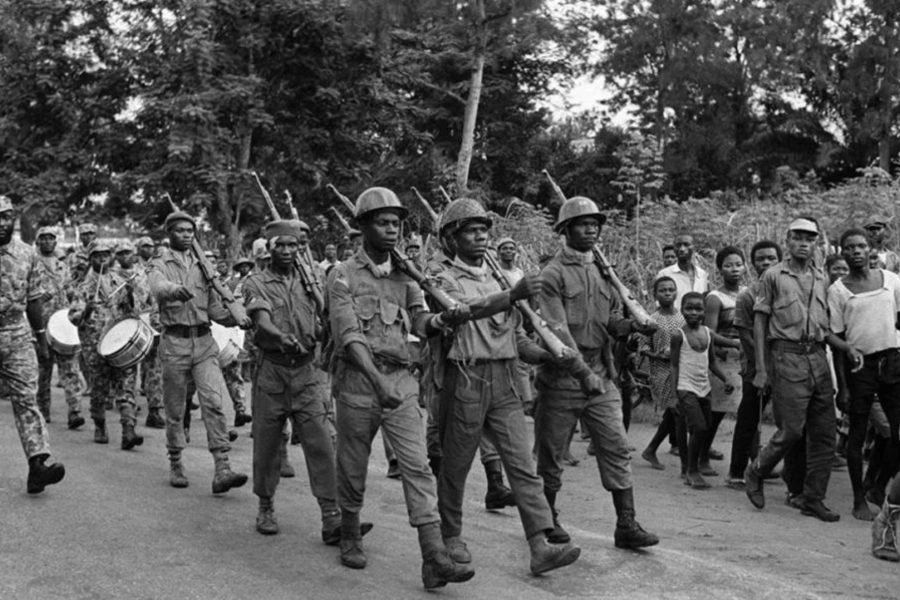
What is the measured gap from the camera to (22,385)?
7.62 meters

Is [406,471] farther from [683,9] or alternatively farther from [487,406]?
[683,9]

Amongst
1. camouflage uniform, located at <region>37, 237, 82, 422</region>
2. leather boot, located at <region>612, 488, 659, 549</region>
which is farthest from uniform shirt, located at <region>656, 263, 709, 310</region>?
camouflage uniform, located at <region>37, 237, 82, 422</region>

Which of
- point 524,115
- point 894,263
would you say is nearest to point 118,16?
point 524,115

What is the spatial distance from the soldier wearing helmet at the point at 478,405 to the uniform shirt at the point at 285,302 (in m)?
1.27

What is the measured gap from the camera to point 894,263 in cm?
988

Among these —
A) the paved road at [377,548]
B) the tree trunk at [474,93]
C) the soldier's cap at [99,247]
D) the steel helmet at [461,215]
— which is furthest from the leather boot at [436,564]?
the tree trunk at [474,93]

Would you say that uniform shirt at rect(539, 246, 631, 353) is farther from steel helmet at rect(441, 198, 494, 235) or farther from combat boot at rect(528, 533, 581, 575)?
combat boot at rect(528, 533, 581, 575)

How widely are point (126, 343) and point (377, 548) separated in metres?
4.60

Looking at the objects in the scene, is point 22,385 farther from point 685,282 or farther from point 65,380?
point 685,282

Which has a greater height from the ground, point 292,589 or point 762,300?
point 762,300

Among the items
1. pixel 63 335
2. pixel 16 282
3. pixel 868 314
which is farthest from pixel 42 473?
pixel 868 314

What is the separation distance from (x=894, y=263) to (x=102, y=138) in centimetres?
2030

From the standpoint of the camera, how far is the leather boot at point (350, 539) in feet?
20.5

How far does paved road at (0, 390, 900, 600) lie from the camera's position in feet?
19.2
